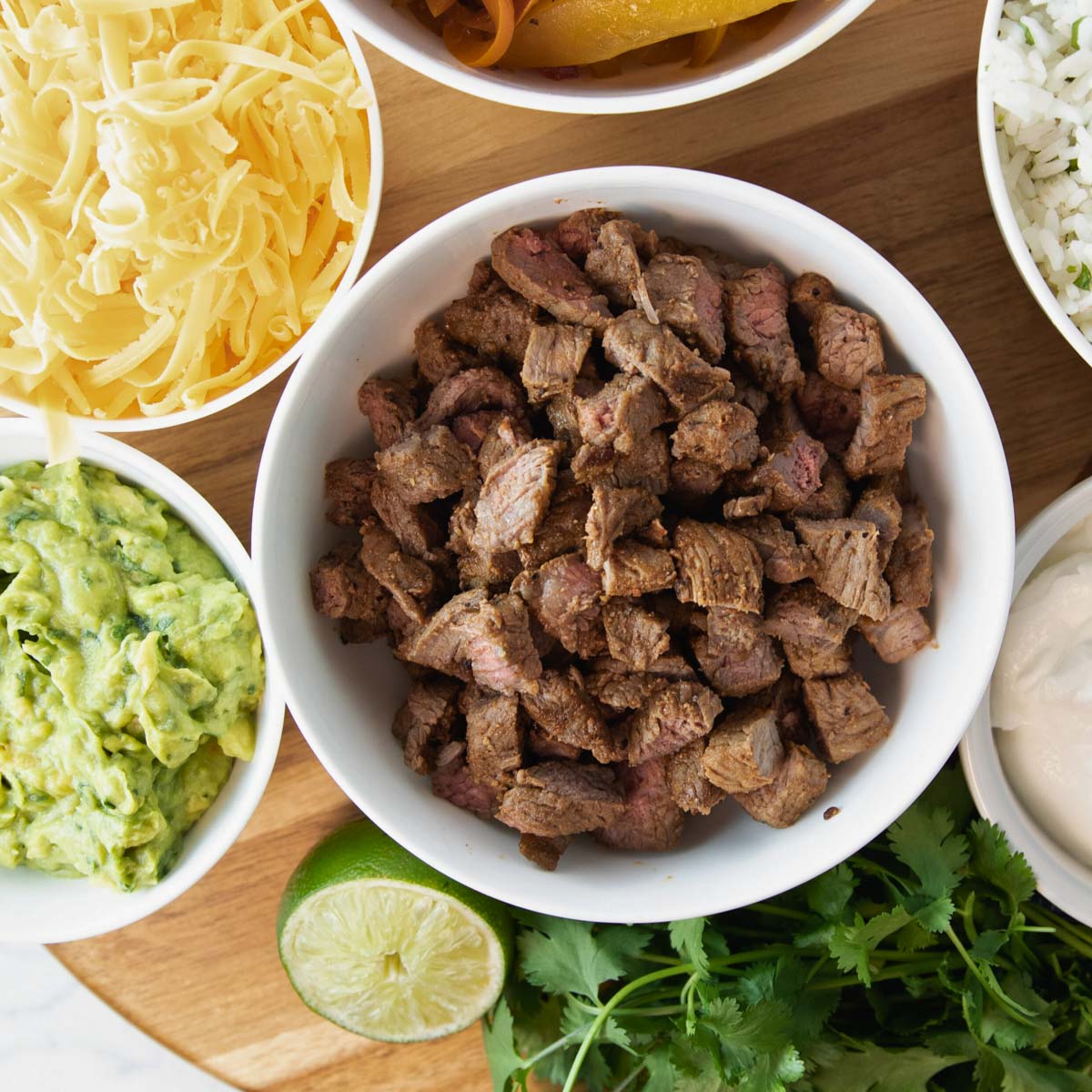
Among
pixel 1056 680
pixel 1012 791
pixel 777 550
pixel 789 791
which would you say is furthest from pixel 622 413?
pixel 1012 791

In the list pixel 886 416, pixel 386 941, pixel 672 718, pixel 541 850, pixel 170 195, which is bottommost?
pixel 386 941

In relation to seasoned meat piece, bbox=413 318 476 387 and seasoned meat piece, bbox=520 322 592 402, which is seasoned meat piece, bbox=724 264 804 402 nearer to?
seasoned meat piece, bbox=520 322 592 402

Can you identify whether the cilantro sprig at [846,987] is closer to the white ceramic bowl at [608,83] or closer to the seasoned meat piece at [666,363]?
the seasoned meat piece at [666,363]

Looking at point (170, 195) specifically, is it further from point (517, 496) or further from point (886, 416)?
point (886, 416)

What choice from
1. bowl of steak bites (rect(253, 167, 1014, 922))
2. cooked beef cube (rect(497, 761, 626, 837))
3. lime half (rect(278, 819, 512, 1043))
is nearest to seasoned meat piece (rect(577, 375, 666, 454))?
bowl of steak bites (rect(253, 167, 1014, 922))

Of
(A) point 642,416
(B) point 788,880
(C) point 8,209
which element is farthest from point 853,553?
(C) point 8,209

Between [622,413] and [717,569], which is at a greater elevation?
[622,413]
